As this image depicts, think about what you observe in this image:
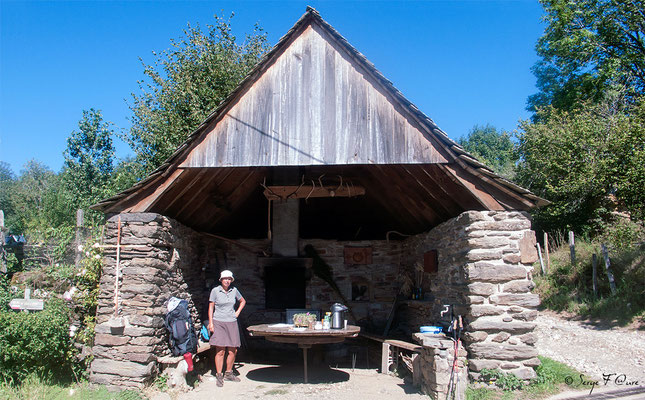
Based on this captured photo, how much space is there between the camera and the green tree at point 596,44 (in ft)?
55.5

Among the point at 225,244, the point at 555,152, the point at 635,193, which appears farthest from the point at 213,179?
the point at 555,152

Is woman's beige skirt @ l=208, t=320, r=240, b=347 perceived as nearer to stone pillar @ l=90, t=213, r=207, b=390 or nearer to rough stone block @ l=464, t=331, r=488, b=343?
stone pillar @ l=90, t=213, r=207, b=390

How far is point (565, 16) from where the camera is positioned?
18.3m

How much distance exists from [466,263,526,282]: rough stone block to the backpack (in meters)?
3.89

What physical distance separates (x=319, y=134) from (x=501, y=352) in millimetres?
3631

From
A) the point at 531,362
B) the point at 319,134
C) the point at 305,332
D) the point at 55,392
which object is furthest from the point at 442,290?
the point at 55,392

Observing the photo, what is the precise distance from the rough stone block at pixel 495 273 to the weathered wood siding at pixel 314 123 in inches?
58.3

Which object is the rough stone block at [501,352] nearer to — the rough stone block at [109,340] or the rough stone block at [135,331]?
the rough stone block at [135,331]

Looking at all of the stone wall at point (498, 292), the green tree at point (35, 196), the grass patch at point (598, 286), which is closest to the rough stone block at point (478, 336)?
the stone wall at point (498, 292)

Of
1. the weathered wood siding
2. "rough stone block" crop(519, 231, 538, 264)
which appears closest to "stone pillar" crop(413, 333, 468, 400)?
"rough stone block" crop(519, 231, 538, 264)

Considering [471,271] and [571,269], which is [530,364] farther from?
[571,269]

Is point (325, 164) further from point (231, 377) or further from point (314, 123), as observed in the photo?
point (231, 377)

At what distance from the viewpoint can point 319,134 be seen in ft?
20.6

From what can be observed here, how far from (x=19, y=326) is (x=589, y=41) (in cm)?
2003
